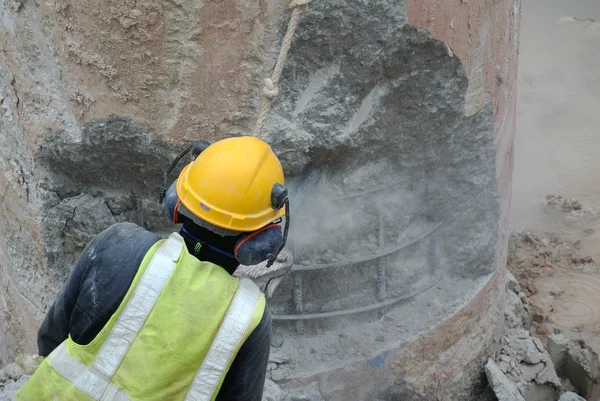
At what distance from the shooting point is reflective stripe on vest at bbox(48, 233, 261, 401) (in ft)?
5.97

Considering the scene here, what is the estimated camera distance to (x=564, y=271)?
6.15m

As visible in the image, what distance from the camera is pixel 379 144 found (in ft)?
10.6

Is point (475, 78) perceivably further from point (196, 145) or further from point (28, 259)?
point (28, 259)

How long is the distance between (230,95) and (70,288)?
42.9 inches

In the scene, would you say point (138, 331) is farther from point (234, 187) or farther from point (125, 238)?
point (234, 187)

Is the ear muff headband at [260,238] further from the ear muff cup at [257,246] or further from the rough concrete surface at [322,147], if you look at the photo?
the rough concrete surface at [322,147]

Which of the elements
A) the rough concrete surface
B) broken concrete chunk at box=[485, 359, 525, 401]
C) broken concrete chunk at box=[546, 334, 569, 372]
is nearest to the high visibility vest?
the rough concrete surface

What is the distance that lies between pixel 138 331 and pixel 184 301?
15 cm

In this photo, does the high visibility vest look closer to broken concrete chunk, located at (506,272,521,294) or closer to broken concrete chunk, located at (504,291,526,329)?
broken concrete chunk, located at (504,291,526,329)

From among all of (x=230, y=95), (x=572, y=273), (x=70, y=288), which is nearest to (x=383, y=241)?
(x=230, y=95)

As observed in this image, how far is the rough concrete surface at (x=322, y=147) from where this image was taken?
8.77ft

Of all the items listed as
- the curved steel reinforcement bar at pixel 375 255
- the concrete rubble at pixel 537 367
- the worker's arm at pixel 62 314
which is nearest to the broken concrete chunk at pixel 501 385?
the concrete rubble at pixel 537 367

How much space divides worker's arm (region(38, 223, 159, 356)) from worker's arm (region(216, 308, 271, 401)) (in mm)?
375

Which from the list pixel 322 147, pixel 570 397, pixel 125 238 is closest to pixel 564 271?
pixel 570 397
